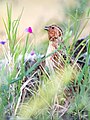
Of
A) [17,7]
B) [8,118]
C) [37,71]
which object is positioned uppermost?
[17,7]

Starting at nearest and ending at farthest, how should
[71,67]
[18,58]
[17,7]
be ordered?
1. [71,67]
2. [18,58]
3. [17,7]

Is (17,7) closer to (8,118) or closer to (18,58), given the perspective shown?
(18,58)

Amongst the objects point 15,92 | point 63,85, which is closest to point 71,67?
point 63,85

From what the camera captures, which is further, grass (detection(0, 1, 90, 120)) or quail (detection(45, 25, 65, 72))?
quail (detection(45, 25, 65, 72))

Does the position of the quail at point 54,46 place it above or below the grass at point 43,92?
above

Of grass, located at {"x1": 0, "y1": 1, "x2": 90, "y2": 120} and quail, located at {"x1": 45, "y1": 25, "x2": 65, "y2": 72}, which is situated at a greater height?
quail, located at {"x1": 45, "y1": 25, "x2": 65, "y2": 72}

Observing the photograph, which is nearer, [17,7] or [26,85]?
[26,85]

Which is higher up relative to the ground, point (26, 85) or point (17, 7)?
point (17, 7)

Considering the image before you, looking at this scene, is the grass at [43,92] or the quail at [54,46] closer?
the grass at [43,92]
